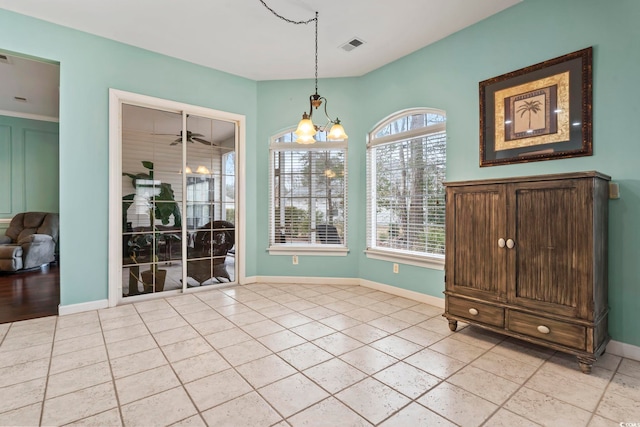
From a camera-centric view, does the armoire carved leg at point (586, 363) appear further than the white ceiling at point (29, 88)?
No

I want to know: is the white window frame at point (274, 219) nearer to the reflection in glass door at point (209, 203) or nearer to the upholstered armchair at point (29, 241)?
the reflection in glass door at point (209, 203)

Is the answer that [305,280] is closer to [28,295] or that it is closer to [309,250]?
[309,250]

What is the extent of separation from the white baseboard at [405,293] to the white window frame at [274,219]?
562mm

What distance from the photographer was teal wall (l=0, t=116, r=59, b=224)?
6094mm

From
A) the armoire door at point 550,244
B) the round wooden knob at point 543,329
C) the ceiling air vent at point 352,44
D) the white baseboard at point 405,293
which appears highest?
the ceiling air vent at point 352,44

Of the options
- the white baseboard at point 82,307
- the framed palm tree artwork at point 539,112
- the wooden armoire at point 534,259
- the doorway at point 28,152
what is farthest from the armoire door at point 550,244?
the doorway at point 28,152

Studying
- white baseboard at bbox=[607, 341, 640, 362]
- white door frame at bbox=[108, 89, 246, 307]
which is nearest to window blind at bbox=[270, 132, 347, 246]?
white door frame at bbox=[108, 89, 246, 307]

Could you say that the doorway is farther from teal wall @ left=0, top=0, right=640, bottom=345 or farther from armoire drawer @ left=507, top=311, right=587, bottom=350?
armoire drawer @ left=507, top=311, right=587, bottom=350

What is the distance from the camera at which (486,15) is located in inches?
120

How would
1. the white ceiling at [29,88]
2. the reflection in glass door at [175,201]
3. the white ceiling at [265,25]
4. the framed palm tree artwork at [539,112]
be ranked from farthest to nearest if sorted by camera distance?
the white ceiling at [29,88] < the reflection in glass door at [175,201] < the white ceiling at [265,25] < the framed palm tree artwork at [539,112]

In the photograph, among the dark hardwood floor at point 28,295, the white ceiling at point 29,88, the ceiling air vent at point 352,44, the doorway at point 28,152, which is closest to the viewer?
the dark hardwood floor at point 28,295

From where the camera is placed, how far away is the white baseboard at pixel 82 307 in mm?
3279

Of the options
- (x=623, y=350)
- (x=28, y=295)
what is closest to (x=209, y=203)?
(x=28, y=295)

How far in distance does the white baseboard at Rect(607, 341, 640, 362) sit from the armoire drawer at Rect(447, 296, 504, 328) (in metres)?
0.82
